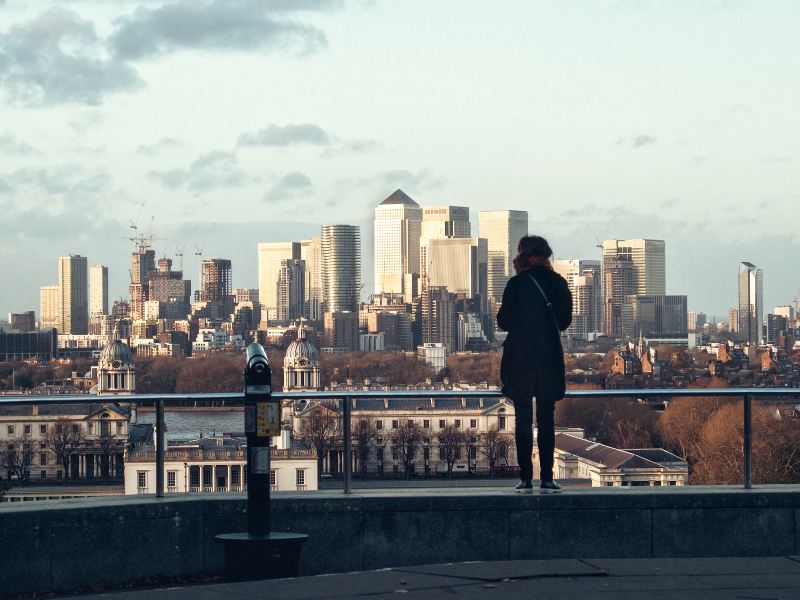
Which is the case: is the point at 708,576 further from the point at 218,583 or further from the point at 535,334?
the point at 218,583

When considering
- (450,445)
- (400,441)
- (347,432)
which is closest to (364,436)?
(347,432)

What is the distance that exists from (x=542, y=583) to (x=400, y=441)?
6.71 feet

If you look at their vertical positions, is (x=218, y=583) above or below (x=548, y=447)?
below

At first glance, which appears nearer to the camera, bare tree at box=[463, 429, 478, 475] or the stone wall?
the stone wall

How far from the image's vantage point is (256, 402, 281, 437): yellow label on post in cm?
1072

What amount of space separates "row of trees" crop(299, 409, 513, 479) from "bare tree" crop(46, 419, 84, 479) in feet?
5.36

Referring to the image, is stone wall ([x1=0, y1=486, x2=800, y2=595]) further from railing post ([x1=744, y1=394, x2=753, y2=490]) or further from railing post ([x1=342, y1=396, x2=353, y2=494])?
railing post ([x1=744, y1=394, x2=753, y2=490])

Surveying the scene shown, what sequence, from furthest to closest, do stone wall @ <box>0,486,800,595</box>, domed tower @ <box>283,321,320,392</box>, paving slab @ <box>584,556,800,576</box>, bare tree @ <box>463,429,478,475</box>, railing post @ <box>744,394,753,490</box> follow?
domed tower @ <box>283,321,320,392</box> → railing post @ <box>744,394,753,490</box> → bare tree @ <box>463,429,478,475</box> → stone wall @ <box>0,486,800,595</box> → paving slab @ <box>584,556,800,576</box>

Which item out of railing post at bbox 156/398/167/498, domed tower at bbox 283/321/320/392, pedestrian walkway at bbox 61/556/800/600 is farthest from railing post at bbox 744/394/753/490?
domed tower at bbox 283/321/320/392

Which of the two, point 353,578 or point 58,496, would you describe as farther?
point 58,496

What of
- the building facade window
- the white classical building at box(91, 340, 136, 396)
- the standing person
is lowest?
the white classical building at box(91, 340, 136, 396)

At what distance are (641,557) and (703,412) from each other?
4.55 ft

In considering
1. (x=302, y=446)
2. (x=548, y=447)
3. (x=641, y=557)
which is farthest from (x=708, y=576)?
(x=302, y=446)

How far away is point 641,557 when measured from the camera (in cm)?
1149
